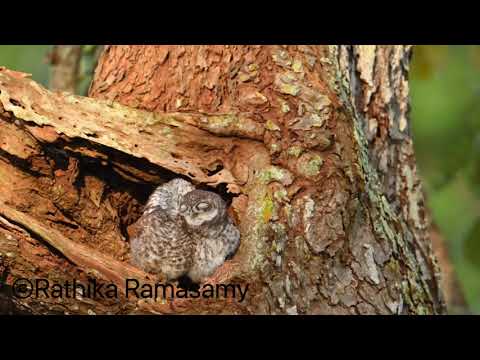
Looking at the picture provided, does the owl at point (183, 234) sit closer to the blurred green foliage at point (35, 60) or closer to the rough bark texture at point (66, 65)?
the blurred green foliage at point (35, 60)

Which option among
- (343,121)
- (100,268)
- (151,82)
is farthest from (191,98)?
(100,268)

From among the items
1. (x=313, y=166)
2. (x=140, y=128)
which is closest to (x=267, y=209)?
(x=313, y=166)

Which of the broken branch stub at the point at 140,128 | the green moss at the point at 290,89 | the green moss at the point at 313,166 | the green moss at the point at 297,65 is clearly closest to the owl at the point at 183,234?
the broken branch stub at the point at 140,128

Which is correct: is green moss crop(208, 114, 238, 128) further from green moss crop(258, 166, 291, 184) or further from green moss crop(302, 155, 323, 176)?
green moss crop(302, 155, 323, 176)

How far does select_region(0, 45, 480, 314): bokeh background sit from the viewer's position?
16.7 feet

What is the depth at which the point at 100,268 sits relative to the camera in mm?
4125

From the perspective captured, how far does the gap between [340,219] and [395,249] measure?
1.69 feet

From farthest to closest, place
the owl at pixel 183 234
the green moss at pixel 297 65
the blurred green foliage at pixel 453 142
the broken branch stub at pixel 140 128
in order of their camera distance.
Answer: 1. the blurred green foliage at pixel 453 142
2. the green moss at pixel 297 65
3. the owl at pixel 183 234
4. the broken branch stub at pixel 140 128

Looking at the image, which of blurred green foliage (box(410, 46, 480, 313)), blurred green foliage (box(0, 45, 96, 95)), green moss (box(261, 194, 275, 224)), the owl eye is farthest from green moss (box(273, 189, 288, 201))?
blurred green foliage (box(0, 45, 96, 95))

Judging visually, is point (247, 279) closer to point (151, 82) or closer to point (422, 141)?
point (151, 82)

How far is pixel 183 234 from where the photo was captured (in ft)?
16.1

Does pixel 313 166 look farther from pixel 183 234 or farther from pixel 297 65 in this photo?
pixel 183 234

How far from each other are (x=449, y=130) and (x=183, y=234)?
3039mm

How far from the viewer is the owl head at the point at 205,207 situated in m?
4.69
